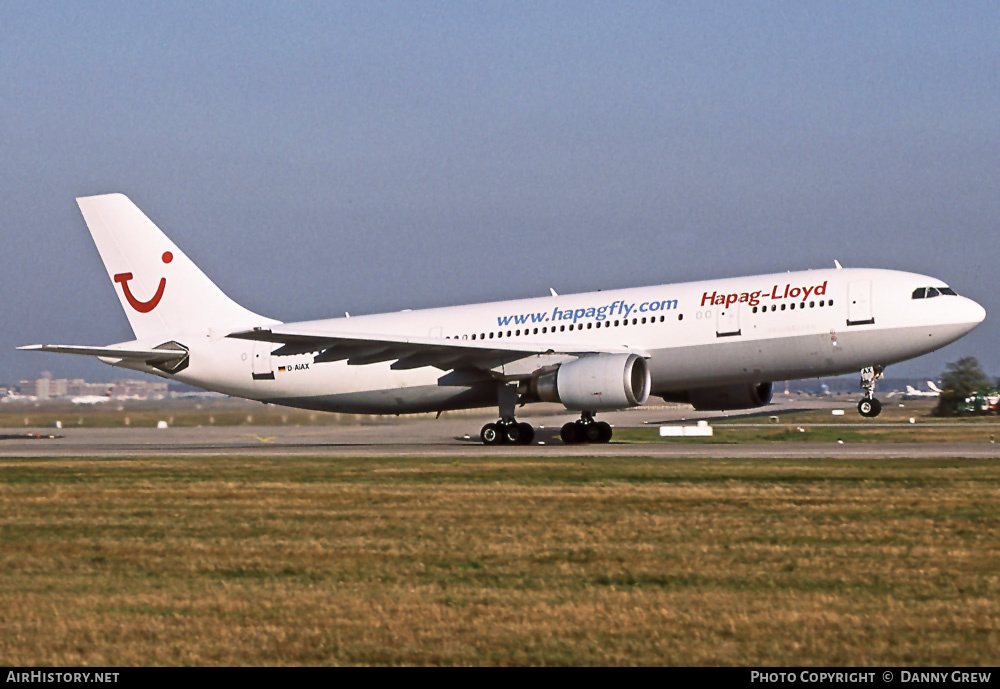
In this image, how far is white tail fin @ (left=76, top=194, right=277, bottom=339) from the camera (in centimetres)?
3925

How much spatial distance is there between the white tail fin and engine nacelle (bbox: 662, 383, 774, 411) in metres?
14.5

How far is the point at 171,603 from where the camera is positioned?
1005 cm

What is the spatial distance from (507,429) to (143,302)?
13.0m

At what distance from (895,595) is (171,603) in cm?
606

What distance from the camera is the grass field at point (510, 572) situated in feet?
27.4

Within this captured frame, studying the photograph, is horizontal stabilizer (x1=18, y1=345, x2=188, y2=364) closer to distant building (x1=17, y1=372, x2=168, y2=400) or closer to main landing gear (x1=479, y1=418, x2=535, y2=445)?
main landing gear (x1=479, y1=418, x2=535, y2=445)

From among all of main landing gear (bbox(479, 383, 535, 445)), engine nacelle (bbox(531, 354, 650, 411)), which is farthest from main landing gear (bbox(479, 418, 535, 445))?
engine nacelle (bbox(531, 354, 650, 411))

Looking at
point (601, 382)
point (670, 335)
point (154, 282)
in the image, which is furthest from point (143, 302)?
point (670, 335)

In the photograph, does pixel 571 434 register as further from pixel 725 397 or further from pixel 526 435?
pixel 725 397

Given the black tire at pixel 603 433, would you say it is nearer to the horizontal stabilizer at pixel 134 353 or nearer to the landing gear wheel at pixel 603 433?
the landing gear wheel at pixel 603 433

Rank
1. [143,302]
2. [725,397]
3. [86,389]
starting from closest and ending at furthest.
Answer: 1. [725,397]
2. [143,302]
3. [86,389]

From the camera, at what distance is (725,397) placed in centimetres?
3644

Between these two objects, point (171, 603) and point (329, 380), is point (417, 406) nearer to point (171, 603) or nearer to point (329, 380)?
point (329, 380)

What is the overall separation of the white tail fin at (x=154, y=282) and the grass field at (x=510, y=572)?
18206 millimetres
